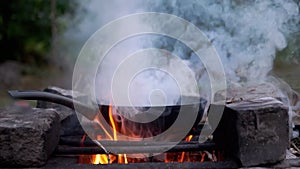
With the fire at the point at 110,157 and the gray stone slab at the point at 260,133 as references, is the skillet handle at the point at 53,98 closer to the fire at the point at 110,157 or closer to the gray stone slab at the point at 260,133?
the fire at the point at 110,157

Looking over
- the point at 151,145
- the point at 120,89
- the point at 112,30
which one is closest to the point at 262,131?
the point at 151,145

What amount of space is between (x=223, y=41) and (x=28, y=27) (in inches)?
279

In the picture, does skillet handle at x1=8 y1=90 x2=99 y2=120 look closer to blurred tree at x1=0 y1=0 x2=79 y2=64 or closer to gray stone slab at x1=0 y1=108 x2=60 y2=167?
gray stone slab at x1=0 y1=108 x2=60 y2=167

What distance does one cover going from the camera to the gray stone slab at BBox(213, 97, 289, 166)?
7.64 feet

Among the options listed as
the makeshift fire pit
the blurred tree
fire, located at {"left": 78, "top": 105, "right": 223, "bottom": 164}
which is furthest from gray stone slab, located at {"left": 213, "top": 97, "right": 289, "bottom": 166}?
the blurred tree

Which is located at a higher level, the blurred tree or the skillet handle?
the blurred tree

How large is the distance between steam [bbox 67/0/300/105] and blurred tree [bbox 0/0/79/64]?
5.34 meters

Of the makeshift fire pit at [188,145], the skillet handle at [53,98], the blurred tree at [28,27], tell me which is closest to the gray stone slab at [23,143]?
the makeshift fire pit at [188,145]

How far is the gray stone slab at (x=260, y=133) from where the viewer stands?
7.64 feet

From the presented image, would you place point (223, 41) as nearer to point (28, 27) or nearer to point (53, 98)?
point (53, 98)

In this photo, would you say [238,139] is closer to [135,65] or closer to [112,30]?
[135,65]

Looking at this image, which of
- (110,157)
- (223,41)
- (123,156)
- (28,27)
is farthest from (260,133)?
(28,27)

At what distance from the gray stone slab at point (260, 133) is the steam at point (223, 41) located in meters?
0.93

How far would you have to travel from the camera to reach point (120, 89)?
10.8ft
